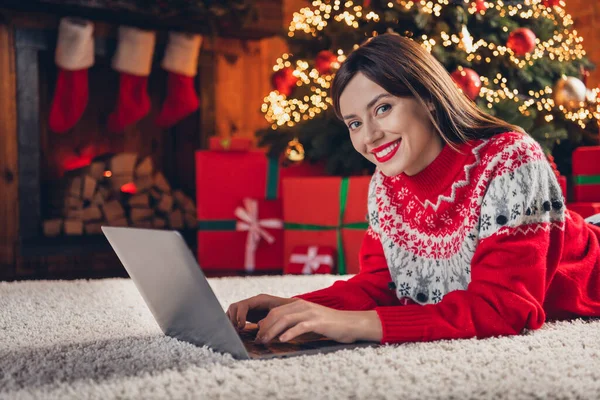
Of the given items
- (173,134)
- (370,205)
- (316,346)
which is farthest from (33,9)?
(316,346)

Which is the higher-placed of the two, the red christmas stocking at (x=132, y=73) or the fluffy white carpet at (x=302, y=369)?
the red christmas stocking at (x=132, y=73)

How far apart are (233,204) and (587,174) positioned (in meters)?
1.30

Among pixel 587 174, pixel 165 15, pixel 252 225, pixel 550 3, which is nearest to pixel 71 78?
pixel 165 15

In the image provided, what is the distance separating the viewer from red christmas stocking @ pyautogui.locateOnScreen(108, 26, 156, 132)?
304cm

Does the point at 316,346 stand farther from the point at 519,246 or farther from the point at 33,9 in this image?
the point at 33,9

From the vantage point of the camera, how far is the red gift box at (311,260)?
2.30 m

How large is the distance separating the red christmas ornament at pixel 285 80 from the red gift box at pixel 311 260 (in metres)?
0.65

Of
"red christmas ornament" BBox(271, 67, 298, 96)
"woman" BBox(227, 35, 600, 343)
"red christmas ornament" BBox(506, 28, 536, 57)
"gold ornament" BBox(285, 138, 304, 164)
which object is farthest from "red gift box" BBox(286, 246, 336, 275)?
"woman" BBox(227, 35, 600, 343)

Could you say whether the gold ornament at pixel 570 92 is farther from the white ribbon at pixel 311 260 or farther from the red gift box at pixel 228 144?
the red gift box at pixel 228 144

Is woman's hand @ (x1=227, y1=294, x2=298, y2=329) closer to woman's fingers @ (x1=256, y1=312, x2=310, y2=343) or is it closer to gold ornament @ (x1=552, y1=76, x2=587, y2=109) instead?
woman's fingers @ (x1=256, y1=312, x2=310, y2=343)

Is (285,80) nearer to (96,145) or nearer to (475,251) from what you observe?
(96,145)

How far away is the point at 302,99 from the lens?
101 inches

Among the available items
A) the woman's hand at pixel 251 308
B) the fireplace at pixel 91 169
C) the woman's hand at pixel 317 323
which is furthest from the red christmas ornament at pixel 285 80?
the woman's hand at pixel 317 323

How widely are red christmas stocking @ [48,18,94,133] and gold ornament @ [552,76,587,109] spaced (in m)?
1.95
